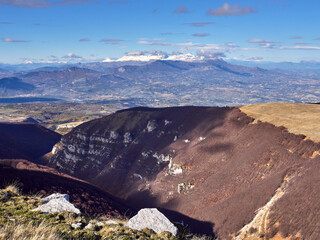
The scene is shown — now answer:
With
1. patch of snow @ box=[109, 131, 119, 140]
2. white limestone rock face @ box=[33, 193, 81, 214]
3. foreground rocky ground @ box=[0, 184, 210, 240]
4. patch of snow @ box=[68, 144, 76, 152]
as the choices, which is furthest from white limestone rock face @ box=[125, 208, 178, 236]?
patch of snow @ box=[68, 144, 76, 152]

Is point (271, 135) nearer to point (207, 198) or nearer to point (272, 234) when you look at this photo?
point (207, 198)

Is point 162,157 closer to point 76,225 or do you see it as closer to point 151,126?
point 151,126

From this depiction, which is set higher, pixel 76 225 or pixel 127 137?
pixel 76 225

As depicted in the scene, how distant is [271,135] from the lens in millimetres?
76500

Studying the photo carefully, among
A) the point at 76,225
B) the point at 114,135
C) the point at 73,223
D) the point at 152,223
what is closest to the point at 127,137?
the point at 114,135

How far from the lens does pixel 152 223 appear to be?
1789 cm

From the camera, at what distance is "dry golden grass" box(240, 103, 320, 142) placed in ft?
233

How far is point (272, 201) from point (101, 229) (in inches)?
1860

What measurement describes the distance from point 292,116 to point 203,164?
37.0 meters

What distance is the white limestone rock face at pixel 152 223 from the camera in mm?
17191

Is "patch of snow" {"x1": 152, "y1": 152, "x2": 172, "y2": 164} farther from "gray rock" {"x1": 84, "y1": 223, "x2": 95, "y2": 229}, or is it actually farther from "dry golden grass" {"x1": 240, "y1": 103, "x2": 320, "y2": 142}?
"gray rock" {"x1": 84, "y1": 223, "x2": 95, "y2": 229}

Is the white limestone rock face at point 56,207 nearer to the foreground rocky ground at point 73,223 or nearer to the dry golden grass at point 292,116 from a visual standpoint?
the foreground rocky ground at point 73,223

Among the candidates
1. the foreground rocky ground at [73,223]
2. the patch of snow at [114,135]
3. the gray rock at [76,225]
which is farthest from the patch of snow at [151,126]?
the gray rock at [76,225]

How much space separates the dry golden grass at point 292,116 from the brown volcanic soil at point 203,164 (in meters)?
3.06
